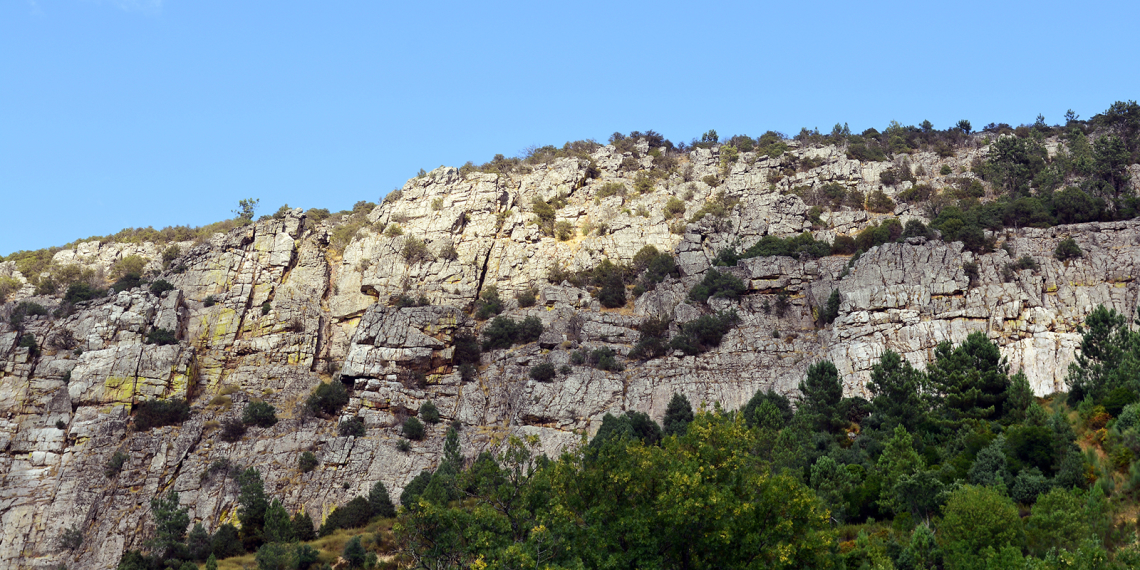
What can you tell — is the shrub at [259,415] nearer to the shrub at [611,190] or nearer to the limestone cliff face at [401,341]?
the limestone cliff face at [401,341]

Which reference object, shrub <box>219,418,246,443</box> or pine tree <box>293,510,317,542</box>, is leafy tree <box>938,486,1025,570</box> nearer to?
pine tree <box>293,510,317,542</box>

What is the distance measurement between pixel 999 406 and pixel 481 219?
43217 mm

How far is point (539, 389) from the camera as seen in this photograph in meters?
61.1

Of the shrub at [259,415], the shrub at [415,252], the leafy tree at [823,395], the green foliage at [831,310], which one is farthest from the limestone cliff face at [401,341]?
the leafy tree at [823,395]

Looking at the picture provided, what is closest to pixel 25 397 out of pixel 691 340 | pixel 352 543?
pixel 352 543

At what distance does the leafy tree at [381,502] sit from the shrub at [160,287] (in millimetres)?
25262

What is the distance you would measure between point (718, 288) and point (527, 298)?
13813mm

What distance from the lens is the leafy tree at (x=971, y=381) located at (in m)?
49.0

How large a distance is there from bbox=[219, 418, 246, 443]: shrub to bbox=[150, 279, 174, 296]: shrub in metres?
14.5

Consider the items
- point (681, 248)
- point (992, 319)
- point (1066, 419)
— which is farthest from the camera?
point (681, 248)

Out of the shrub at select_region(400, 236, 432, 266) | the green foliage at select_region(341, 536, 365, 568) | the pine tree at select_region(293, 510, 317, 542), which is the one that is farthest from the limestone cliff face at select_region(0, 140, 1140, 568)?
the green foliage at select_region(341, 536, 365, 568)

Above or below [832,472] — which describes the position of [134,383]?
above

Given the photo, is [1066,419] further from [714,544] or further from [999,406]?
[714,544]

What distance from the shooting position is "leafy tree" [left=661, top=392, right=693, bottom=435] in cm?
5612
